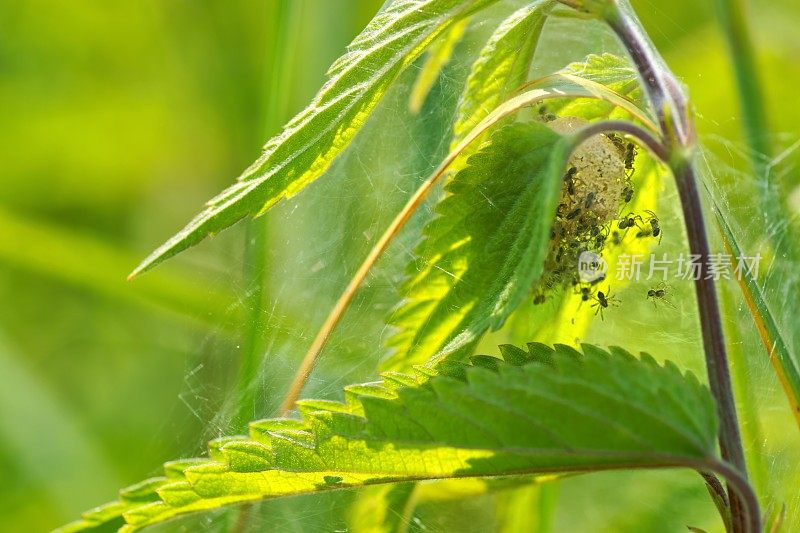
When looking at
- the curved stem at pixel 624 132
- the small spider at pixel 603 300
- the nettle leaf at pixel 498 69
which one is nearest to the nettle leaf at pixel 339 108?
the nettle leaf at pixel 498 69

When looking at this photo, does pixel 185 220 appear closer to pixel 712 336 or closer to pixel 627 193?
pixel 627 193

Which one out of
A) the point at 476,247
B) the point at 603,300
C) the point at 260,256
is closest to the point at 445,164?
the point at 476,247

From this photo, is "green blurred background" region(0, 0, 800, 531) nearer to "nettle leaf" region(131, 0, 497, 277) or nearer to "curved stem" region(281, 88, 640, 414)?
"curved stem" region(281, 88, 640, 414)

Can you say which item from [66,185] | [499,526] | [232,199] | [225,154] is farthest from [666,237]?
[66,185]

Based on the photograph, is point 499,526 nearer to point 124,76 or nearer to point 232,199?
point 232,199

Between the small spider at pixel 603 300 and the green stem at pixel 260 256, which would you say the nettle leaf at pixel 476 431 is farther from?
the green stem at pixel 260 256

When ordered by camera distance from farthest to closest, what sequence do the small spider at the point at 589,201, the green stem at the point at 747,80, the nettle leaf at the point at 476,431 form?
the green stem at the point at 747,80, the small spider at the point at 589,201, the nettle leaf at the point at 476,431

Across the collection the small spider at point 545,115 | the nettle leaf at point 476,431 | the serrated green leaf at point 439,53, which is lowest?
the nettle leaf at point 476,431

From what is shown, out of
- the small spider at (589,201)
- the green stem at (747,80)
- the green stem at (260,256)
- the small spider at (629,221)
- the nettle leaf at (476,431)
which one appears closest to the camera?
the nettle leaf at (476,431)
